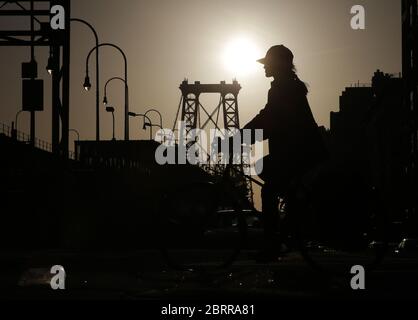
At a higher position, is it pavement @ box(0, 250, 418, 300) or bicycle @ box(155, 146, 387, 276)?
bicycle @ box(155, 146, 387, 276)

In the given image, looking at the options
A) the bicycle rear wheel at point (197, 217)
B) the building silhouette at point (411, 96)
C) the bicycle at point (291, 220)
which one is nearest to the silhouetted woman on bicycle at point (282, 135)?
the bicycle at point (291, 220)

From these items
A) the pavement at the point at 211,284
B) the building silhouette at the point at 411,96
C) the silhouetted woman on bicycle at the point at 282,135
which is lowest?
the pavement at the point at 211,284

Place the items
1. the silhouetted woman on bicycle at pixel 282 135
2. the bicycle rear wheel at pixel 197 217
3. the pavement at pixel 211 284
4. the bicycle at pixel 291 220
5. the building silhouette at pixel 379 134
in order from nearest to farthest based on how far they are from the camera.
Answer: the pavement at pixel 211 284, the bicycle at pixel 291 220, the bicycle rear wheel at pixel 197 217, the silhouetted woman on bicycle at pixel 282 135, the building silhouette at pixel 379 134

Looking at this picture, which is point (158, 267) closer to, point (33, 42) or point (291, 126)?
point (291, 126)

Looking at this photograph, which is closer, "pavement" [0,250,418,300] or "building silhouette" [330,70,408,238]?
"pavement" [0,250,418,300]

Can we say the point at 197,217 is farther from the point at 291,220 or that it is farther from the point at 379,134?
the point at 379,134

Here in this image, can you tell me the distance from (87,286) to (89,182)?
25274 mm

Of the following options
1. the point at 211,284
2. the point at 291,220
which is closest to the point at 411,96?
the point at 291,220

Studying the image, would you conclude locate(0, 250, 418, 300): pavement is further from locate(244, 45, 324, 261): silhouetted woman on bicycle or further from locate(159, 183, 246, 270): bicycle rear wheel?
locate(244, 45, 324, 261): silhouetted woman on bicycle

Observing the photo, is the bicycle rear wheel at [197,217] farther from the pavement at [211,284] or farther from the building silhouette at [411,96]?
the building silhouette at [411,96]

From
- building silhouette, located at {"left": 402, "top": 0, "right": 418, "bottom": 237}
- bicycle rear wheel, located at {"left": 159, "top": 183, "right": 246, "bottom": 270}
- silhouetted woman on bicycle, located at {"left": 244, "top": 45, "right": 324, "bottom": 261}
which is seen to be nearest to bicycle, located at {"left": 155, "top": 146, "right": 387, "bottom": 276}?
bicycle rear wheel, located at {"left": 159, "top": 183, "right": 246, "bottom": 270}

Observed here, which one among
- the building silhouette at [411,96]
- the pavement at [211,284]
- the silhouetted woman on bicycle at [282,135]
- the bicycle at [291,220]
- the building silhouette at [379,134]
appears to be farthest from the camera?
the building silhouette at [379,134]

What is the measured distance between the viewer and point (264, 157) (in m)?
9.18

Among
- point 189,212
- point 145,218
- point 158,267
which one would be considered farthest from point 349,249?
point 145,218
